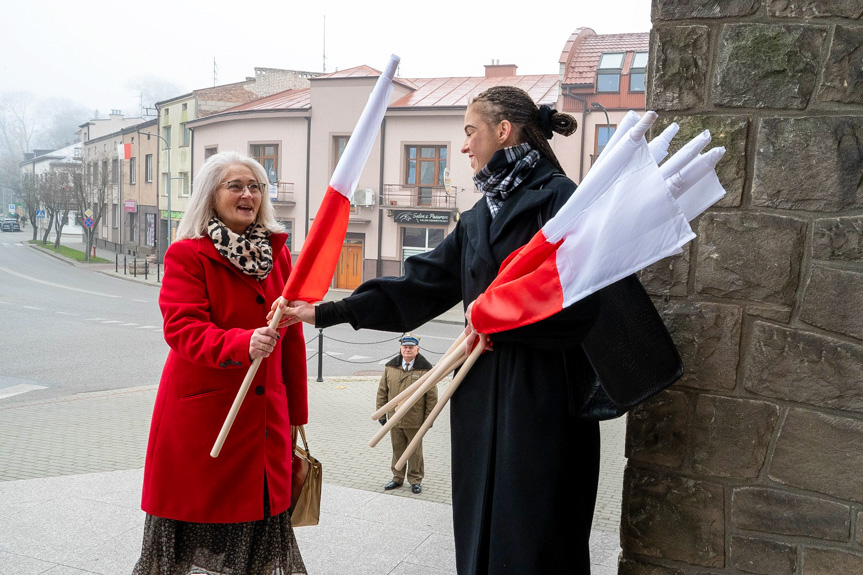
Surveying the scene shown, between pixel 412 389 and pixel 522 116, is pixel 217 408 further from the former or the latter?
pixel 522 116

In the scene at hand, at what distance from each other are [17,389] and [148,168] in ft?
101

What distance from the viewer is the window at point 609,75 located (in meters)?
22.5

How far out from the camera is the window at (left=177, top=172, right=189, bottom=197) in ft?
113

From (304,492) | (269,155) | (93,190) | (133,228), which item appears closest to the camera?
(304,492)

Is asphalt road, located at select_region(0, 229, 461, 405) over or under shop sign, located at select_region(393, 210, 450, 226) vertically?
under

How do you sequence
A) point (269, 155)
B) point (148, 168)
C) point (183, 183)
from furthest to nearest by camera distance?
point (148, 168) → point (183, 183) → point (269, 155)

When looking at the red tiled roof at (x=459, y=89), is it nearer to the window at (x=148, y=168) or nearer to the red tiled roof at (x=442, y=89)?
the red tiled roof at (x=442, y=89)

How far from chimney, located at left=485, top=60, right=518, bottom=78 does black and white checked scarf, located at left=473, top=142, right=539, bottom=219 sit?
26.1 meters

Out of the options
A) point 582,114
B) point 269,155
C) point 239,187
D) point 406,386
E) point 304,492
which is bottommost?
point 406,386

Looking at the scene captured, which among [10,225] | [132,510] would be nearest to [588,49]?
[132,510]

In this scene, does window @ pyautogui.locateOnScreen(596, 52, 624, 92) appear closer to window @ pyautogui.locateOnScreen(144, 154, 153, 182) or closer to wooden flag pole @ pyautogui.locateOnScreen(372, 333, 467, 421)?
wooden flag pole @ pyautogui.locateOnScreen(372, 333, 467, 421)

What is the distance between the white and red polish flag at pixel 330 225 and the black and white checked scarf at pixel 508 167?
0.45 metres

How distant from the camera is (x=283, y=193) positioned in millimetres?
27938

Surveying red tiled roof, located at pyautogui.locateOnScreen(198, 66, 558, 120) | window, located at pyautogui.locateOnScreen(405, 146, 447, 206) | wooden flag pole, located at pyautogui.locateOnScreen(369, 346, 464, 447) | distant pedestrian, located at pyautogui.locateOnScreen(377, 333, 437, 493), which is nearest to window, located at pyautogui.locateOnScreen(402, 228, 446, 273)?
window, located at pyautogui.locateOnScreen(405, 146, 447, 206)
